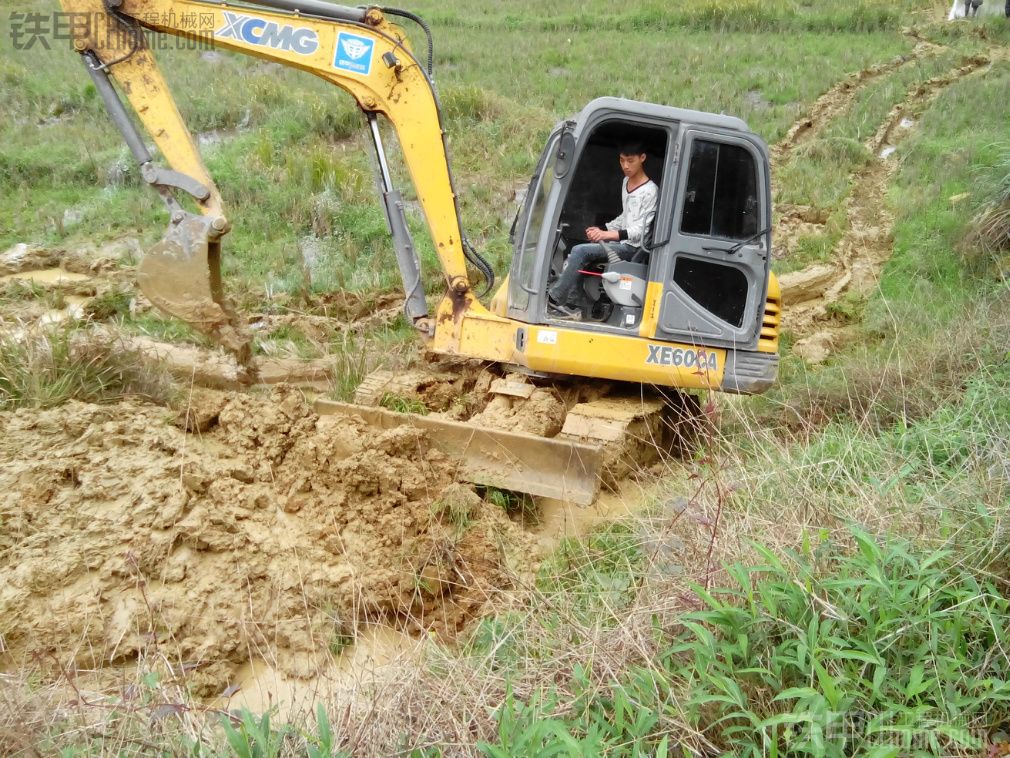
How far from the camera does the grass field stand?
2.39 meters

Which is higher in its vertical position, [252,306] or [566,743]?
[566,743]

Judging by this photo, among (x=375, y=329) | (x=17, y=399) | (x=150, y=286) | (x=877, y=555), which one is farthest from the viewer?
(x=375, y=329)

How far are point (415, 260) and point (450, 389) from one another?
90cm

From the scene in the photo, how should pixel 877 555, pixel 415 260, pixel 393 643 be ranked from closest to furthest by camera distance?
pixel 877 555 < pixel 393 643 < pixel 415 260

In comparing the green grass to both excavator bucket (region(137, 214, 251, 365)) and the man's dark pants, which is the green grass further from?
the man's dark pants

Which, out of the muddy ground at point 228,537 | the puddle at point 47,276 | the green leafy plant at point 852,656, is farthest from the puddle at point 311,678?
the puddle at point 47,276

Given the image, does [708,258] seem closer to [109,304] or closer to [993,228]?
[993,228]

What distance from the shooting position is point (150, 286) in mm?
4965

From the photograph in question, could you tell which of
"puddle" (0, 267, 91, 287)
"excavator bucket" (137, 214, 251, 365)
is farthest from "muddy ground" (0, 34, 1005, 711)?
"puddle" (0, 267, 91, 287)

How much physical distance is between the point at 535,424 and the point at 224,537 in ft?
6.30

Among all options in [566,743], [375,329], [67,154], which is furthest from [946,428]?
[67,154]

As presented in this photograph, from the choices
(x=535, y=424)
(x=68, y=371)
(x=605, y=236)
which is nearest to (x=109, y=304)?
(x=68, y=371)

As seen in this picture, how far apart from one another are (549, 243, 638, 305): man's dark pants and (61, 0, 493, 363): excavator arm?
45.0 inches

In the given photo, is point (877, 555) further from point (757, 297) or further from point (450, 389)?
point (450, 389)
